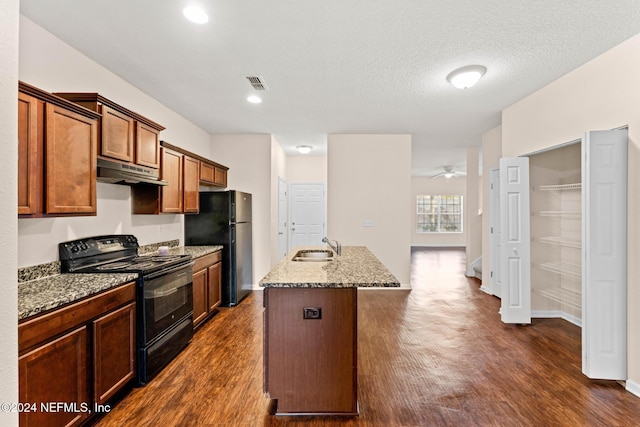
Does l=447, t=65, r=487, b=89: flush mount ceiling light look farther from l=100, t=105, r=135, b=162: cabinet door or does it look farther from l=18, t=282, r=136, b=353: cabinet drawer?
l=18, t=282, r=136, b=353: cabinet drawer

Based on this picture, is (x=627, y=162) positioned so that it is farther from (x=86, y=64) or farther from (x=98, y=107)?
(x=86, y=64)

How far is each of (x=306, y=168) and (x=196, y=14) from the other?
5.28m

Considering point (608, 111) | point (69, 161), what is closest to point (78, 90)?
point (69, 161)

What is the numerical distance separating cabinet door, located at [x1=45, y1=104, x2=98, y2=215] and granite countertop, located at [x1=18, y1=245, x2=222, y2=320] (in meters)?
0.48

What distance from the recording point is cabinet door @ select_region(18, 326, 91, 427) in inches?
60.9

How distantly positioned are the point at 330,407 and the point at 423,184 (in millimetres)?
10526

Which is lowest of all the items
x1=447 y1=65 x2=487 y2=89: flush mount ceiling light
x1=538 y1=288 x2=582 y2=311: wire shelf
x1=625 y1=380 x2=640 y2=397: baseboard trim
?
x1=625 y1=380 x2=640 y2=397: baseboard trim

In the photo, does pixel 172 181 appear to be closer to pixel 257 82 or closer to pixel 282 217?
pixel 257 82

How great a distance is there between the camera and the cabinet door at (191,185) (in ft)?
12.8

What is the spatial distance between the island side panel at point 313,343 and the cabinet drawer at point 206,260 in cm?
187

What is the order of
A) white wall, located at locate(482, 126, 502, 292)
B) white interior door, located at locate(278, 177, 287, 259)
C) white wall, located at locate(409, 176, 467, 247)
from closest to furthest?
white wall, located at locate(482, 126, 502, 292), white interior door, located at locate(278, 177, 287, 259), white wall, located at locate(409, 176, 467, 247)

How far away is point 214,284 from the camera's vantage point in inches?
164

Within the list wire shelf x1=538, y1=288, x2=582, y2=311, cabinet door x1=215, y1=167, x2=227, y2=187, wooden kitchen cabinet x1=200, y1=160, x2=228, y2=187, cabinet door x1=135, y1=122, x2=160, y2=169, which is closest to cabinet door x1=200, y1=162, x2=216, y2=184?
wooden kitchen cabinet x1=200, y1=160, x2=228, y2=187

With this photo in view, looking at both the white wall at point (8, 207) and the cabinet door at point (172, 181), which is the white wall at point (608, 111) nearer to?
the white wall at point (8, 207)
